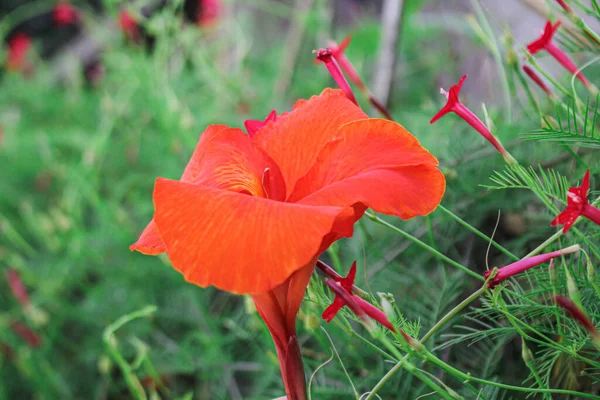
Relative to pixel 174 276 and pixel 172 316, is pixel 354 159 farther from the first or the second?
pixel 174 276

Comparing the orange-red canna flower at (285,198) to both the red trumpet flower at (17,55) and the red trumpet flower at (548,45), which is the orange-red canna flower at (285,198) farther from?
the red trumpet flower at (17,55)

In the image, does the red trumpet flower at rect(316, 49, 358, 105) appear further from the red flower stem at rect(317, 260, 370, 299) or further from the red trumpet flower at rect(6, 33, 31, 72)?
the red trumpet flower at rect(6, 33, 31, 72)

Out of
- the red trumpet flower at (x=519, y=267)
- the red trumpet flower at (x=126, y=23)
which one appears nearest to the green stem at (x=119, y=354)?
the red trumpet flower at (x=519, y=267)

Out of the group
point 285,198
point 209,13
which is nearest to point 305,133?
point 285,198

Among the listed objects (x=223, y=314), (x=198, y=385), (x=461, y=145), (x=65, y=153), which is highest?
(x=461, y=145)

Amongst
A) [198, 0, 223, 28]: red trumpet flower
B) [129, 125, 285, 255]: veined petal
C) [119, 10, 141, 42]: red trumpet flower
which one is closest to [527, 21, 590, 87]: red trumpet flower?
[129, 125, 285, 255]: veined petal

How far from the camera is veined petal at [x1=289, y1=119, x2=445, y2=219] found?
0.26m

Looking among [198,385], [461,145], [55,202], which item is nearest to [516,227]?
[461,145]

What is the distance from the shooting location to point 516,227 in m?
0.54

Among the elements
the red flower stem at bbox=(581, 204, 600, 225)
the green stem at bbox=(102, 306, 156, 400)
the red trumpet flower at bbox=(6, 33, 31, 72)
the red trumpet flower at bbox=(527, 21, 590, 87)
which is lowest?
the green stem at bbox=(102, 306, 156, 400)

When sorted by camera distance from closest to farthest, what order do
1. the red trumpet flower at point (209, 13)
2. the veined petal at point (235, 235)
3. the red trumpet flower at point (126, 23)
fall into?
the veined petal at point (235, 235)
the red trumpet flower at point (126, 23)
the red trumpet flower at point (209, 13)

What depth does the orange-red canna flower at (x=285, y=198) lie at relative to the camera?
235 millimetres

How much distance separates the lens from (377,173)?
28 cm

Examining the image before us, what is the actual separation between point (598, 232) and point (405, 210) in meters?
0.16
